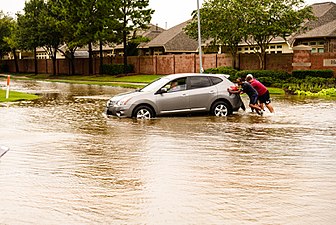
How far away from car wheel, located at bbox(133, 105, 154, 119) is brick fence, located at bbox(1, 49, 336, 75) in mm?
23764

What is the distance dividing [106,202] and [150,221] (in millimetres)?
1021

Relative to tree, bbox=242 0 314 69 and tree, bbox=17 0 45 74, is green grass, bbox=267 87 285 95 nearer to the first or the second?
tree, bbox=242 0 314 69

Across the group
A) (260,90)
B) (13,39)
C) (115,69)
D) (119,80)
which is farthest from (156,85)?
(13,39)

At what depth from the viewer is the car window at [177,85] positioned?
683 inches

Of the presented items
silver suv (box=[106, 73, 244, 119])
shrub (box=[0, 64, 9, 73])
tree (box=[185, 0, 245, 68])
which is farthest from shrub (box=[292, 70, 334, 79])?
shrub (box=[0, 64, 9, 73])

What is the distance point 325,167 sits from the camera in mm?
9141

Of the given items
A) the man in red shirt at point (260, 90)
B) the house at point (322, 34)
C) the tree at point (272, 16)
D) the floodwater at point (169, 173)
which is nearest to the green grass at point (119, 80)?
the tree at point (272, 16)

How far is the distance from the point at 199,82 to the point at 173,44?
4702cm

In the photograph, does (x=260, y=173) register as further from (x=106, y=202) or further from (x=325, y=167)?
(x=106, y=202)

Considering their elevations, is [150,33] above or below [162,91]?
above

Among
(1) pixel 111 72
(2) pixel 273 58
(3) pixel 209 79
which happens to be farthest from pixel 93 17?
(3) pixel 209 79

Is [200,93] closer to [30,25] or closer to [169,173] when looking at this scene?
[169,173]

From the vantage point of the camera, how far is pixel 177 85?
687 inches

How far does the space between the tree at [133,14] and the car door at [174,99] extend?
122ft
